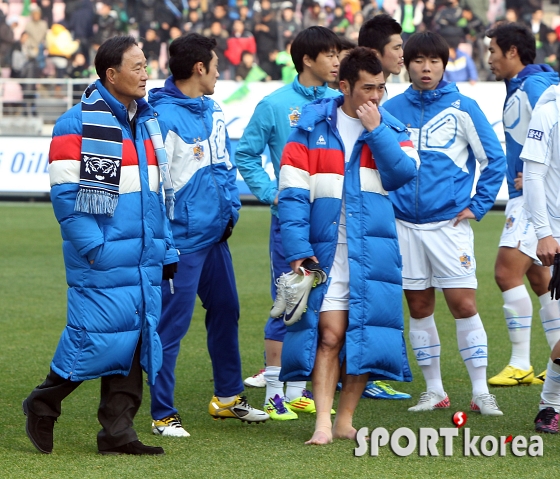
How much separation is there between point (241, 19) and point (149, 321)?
19.5 m

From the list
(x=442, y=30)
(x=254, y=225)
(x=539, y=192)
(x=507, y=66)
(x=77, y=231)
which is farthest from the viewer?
(x=442, y=30)

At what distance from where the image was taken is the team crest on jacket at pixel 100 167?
4770mm

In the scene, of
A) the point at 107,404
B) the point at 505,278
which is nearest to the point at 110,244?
the point at 107,404

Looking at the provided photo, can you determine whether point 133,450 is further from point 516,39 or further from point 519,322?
point 516,39

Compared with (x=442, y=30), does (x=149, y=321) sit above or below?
below

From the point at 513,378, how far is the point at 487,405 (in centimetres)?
97

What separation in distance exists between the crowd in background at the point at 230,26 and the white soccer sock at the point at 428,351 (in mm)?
15893

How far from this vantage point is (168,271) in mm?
5227

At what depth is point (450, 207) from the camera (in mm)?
6176

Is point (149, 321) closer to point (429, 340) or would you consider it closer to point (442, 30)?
point (429, 340)

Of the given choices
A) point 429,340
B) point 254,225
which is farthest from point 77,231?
point 254,225

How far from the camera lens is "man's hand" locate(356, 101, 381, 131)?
514 cm

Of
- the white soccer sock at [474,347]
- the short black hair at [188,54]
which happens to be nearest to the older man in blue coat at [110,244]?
the short black hair at [188,54]

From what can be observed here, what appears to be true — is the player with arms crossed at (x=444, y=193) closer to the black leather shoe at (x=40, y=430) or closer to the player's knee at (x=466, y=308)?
the player's knee at (x=466, y=308)
